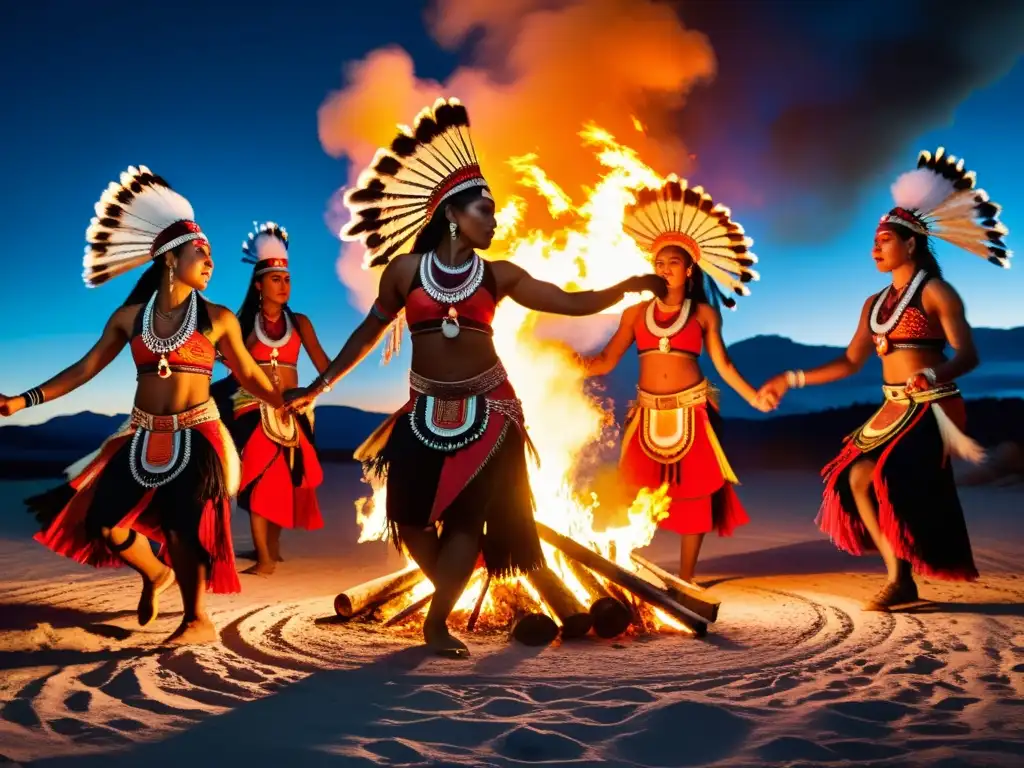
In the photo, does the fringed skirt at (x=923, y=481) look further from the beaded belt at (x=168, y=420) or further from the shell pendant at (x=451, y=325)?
the beaded belt at (x=168, y=420)

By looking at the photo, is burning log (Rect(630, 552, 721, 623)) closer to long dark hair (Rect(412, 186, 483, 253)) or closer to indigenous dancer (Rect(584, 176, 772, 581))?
indigenous dancer (Rect(584, 176, 772, 581))

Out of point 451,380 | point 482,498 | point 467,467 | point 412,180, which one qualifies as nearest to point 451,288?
point 451,380

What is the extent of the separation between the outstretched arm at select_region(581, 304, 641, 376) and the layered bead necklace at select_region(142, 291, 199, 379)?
8.72 ft

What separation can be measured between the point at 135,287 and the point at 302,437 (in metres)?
2.61

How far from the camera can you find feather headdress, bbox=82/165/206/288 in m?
4.69

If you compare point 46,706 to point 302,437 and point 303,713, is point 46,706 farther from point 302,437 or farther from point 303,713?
point 302,437

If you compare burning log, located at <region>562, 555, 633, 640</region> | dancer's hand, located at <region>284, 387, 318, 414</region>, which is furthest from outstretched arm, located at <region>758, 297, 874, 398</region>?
dancer's hand, located at <region>284, 387, 318, 414</region>

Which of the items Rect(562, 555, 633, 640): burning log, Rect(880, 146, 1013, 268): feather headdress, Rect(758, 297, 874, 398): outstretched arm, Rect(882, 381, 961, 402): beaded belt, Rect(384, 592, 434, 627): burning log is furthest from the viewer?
Rect(758, 297, 874, 398): outstretched arm

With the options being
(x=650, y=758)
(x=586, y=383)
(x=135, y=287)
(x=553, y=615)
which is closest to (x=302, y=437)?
(x=586, y=383)

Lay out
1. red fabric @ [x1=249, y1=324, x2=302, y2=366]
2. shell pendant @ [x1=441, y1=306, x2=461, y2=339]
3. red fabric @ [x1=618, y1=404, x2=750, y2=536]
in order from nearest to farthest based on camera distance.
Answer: shell pendant @ [x1=441, y1=306, x2=461, y2=339], red fabric @ [x1=618, y1=404, x2=750, y2=536], red fabric @ [x1=249, y1=324, x2=302, y2=366]

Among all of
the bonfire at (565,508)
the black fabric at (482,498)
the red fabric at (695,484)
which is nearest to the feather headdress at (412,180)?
the black fabric at (482,498)

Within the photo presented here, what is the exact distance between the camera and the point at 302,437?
281 inches

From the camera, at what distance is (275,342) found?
7023mm

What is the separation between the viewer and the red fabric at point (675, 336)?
20.1 feet
